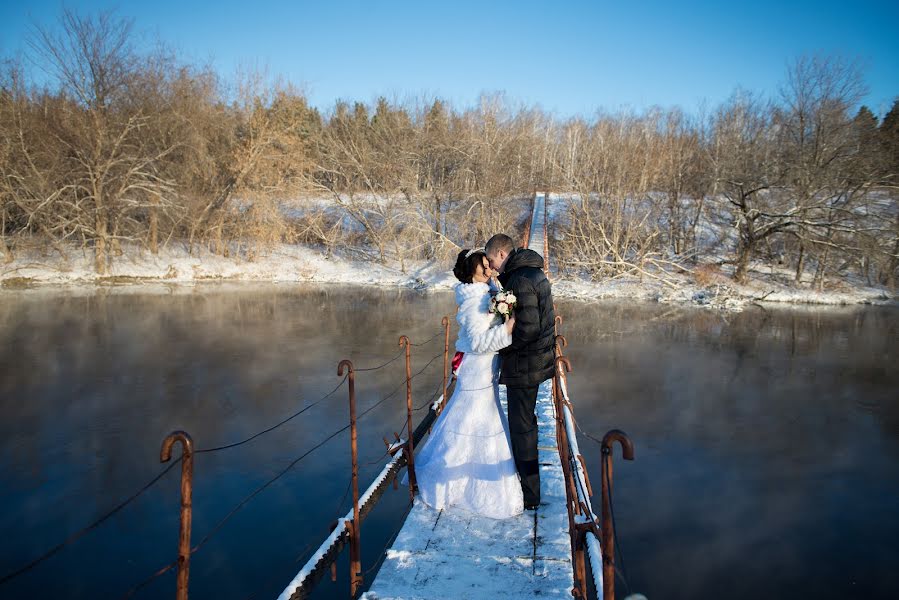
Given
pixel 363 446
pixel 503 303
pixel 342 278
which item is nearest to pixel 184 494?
pixel 503 303

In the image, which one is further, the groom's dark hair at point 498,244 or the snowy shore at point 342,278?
the snowy shore at point 342,278

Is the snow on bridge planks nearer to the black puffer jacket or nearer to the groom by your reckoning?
the groom

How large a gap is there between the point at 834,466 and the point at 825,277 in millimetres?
16376

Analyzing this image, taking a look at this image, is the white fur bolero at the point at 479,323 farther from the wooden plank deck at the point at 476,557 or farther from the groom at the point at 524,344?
the wooden plank deck at the point at 476,557

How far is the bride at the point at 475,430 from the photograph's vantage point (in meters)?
3.59

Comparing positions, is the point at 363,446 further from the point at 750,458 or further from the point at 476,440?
the point at 750,458

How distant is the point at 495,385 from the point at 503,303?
2.01 ft

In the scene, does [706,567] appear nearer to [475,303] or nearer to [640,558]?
[640,558]

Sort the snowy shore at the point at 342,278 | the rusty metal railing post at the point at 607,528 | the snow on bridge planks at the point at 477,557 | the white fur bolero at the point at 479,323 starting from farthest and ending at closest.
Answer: the snowy shore at the point at 342,278, the white fur bolero at the point at 479,323, the snow on bridge planks at the point at 477,557, the rusty metal railing post at the point at 607,528

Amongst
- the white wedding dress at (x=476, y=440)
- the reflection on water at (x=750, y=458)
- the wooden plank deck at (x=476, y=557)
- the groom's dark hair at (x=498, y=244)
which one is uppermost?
the groom's dark hair at (x=498, y=244)

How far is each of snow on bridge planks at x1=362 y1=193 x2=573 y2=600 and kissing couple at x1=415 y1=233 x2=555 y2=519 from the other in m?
0.13

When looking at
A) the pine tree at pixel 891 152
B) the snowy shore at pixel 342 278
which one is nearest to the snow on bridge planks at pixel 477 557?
the snowy shore at pixel 342 278

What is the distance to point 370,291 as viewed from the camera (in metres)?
20.0

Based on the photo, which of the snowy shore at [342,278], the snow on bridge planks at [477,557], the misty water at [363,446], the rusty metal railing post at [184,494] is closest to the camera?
the rusty metal railing post at [184,494]
